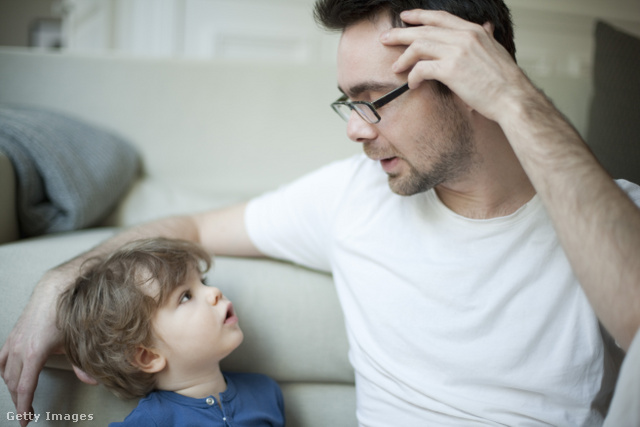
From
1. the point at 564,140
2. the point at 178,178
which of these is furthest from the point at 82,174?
the point at 564,140

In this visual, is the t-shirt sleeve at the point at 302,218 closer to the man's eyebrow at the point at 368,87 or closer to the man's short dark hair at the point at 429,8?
the man's eyebrow at the point at 368,87

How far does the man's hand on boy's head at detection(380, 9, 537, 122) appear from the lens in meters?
0.80

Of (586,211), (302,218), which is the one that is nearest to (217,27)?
(302,218)

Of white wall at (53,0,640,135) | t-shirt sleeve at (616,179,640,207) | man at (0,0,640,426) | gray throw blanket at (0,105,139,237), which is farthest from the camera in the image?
white wall at (53,0,640,135)

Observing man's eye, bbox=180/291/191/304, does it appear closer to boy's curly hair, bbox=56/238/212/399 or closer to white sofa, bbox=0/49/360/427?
boy's curly hair, bbox=56/238/212/399

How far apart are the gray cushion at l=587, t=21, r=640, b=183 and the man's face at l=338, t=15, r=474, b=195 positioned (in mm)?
494

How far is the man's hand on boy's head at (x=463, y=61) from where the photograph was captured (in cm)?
80

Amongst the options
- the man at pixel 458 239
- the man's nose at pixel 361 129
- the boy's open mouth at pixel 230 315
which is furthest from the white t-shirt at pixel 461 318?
the boy's open mouth at pixel 230 315

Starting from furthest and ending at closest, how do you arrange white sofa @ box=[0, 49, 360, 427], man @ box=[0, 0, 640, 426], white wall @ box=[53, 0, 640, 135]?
1. white wall @ box=[53, 0, 640, 135]
2. white sofa @ box=[0, 49, 360, 427]
3. man @ box=[0, 0, 640, 426]

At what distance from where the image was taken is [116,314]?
888mm

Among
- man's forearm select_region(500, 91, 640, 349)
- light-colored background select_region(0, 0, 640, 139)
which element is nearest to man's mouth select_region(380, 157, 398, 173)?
man's forearm select_region(500, 91, 640, 349)

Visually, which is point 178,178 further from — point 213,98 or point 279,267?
point 279,267

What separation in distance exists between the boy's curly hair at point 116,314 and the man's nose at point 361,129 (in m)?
0.48

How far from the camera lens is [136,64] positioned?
1725mm
